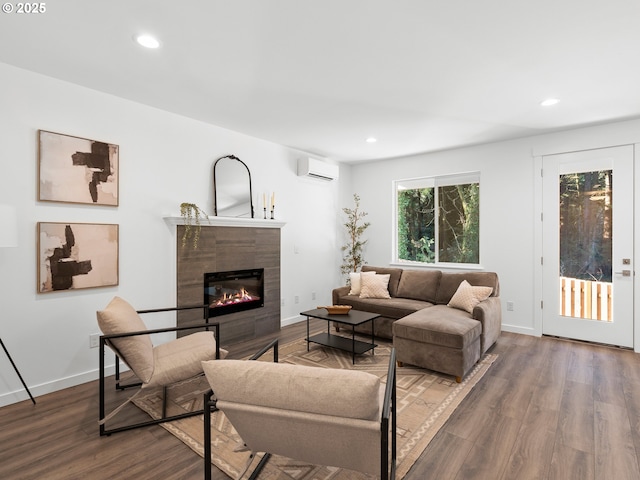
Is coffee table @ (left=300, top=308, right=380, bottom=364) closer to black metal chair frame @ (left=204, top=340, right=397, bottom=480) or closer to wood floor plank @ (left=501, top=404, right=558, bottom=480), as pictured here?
wood floor plank @ (left=501, top=404, right=558, bottom=480)

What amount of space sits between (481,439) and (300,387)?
1578 millimetres

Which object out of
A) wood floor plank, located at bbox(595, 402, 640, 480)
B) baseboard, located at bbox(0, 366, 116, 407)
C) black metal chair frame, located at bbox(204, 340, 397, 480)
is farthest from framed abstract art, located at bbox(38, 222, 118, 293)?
wood floor plank, located at bbox(595, 402, 640, 480)

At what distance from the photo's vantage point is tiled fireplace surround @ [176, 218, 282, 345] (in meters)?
3.74

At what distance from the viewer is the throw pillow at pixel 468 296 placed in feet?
12.5

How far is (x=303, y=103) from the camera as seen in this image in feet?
11.3

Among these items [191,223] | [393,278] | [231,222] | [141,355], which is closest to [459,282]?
[393,278]

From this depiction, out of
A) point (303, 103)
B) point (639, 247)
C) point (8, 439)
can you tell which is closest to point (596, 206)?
point (639, 247)

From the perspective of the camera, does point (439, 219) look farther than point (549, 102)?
Yes

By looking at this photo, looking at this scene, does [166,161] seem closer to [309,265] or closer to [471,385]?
[309,265]

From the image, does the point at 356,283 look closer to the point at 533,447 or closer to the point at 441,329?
the point at 441,329

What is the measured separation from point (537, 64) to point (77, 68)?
3.65 metres

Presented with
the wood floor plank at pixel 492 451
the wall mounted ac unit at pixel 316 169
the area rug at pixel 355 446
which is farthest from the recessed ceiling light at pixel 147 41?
the wood floor plank at pixel 492 451

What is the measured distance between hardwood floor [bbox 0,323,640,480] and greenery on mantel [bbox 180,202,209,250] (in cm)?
160

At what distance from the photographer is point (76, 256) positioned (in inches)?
118
